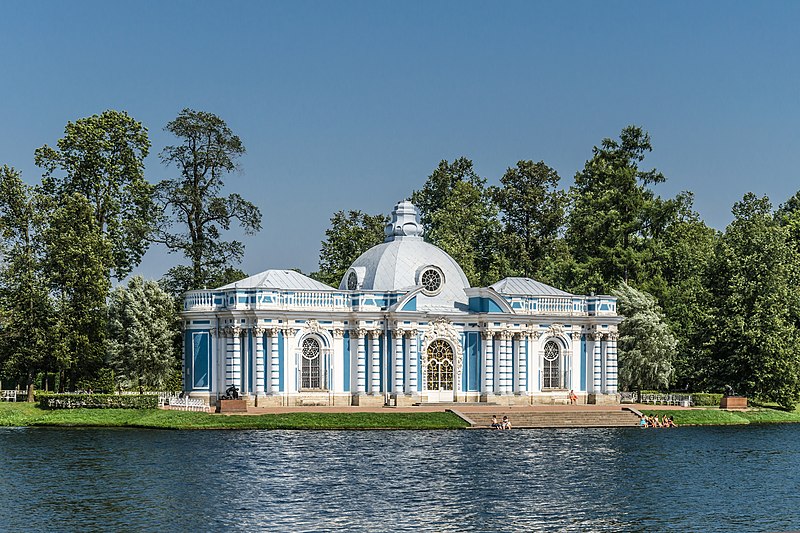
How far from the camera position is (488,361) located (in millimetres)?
64375

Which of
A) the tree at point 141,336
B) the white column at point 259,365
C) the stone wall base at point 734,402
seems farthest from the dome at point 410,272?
the stone wall base at point 734,402

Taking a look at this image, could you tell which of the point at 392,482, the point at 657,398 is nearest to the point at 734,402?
the point at 657,398

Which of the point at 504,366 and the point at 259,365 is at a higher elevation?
the point at 259,365

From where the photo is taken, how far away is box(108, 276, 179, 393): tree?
65.6m

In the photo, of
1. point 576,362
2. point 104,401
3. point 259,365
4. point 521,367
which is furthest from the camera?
point 576,362

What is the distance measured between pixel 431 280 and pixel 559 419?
1078 cm

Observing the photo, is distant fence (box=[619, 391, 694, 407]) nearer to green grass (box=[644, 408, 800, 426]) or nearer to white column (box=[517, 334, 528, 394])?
green grass (box=[644, 408, 800, 426])

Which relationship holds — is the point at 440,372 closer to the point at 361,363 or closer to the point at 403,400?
the point at 403,400

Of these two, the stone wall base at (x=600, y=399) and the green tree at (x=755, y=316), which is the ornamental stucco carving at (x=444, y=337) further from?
the green tree at (x=755, y=316)

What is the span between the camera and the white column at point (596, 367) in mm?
66250

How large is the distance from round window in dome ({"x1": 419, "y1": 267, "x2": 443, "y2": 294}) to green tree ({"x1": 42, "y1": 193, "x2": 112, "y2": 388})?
16.6 meters

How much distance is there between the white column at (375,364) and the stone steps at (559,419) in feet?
19.9

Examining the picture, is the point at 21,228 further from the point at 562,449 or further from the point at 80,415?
the point at 562,449

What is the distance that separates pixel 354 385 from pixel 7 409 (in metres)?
16.9
